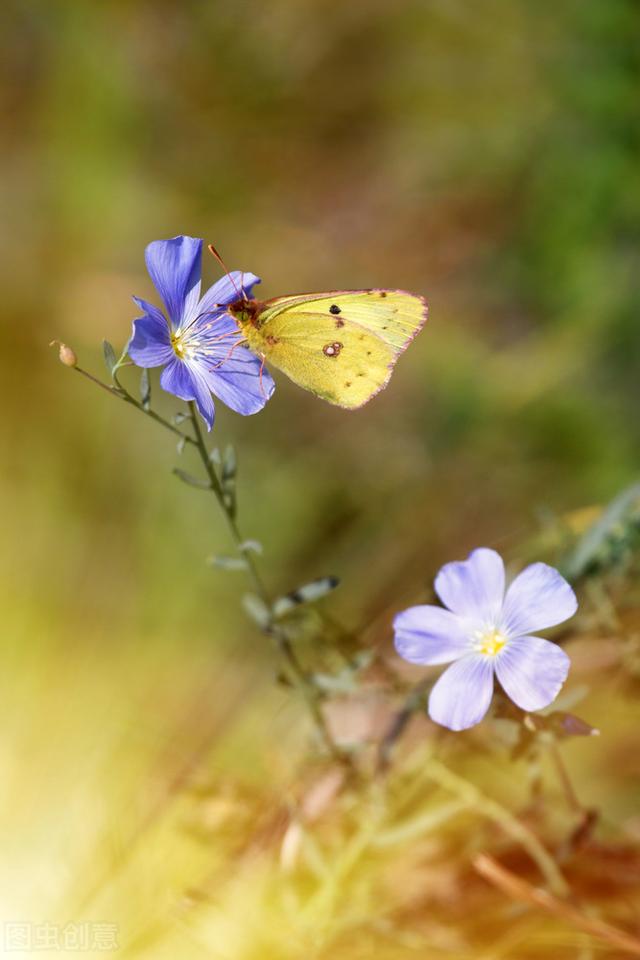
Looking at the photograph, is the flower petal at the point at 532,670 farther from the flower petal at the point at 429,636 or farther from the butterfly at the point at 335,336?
the butterfly at the point at 335,336

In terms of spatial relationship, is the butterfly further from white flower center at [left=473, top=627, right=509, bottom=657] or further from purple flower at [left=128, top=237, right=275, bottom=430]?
white flower center at [left=473, top=627, right=509, bottom=657]

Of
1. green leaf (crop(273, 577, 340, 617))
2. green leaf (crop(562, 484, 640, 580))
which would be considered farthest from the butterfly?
green leaf (crop(562, 484, 640, 580))

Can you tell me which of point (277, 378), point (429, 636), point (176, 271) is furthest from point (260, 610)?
point (277, 378)

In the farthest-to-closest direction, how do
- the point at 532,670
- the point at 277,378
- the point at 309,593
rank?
1. the point at 277,378
2. the point at 309,593
3. the point at 532,670

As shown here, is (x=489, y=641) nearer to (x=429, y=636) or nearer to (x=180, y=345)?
(x=429, y=636)

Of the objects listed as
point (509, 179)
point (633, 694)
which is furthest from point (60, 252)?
Result: point (633, 694)

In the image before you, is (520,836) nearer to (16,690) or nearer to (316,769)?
(316,769)
